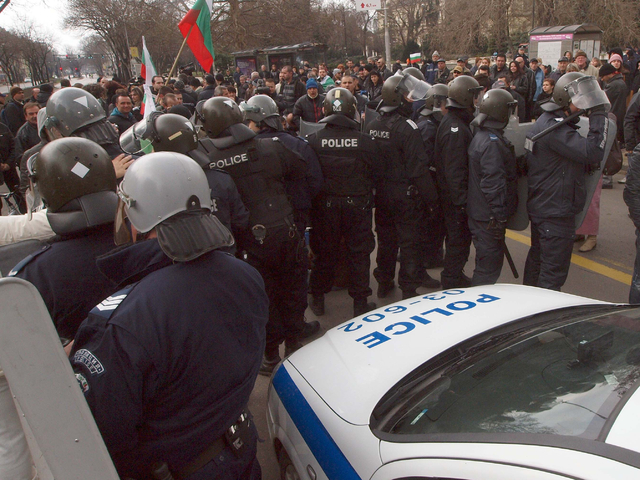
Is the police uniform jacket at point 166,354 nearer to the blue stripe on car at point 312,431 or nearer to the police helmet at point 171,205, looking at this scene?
the police helmet at point 171,205

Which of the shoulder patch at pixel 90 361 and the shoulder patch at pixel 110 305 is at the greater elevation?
the shoulder patch at pixel 110 305

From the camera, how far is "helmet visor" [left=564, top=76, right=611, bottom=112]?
3.72 metres

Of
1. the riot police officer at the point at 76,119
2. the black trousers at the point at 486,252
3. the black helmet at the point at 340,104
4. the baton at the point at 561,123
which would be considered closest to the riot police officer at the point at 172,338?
the riot police officer at the point at 76,119

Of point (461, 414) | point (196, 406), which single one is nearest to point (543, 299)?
point (461, 414)

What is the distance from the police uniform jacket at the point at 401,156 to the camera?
442 centimetres

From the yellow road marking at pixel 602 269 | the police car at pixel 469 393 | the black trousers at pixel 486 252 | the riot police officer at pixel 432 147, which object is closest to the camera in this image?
the police car at pixel 469 393

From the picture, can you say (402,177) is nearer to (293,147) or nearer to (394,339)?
(293,147)

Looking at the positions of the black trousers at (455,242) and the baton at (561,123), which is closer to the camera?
the baton at (561,123)

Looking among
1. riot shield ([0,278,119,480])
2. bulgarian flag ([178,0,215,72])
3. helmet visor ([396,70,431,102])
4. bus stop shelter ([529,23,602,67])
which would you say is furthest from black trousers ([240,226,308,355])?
bus stop shelter ([529,23,602,67])

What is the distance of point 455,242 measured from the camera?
15.5 ft

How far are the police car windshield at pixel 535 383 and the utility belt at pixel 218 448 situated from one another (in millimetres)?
520

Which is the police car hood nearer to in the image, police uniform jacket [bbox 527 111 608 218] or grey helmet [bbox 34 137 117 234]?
grey helmet [bbox 34 137 117 234]

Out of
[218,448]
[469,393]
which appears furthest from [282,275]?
A: [469,393]

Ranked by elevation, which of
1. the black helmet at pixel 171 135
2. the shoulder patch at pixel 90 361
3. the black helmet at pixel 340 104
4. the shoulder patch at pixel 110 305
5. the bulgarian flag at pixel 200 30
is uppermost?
the bulgarian flag at pixel 200 30
